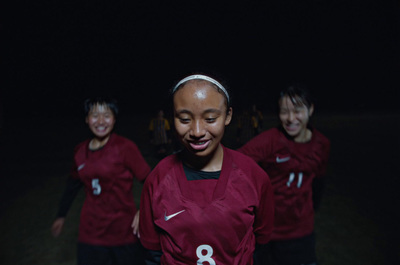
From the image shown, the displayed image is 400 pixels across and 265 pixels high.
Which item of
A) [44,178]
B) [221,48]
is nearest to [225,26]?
[221,48]

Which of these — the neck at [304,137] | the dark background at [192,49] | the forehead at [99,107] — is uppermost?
the dark background at [192,49]

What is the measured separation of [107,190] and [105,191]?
0.06 ft

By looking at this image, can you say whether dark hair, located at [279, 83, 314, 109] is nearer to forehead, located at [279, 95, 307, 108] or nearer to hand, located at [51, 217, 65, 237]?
forehead, located at [279, 95, 307, 108]

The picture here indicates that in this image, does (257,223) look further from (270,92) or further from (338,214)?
(270,92)

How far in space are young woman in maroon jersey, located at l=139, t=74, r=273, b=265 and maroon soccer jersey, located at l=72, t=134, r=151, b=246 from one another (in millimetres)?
901

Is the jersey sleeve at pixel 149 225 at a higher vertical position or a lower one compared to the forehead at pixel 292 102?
lower

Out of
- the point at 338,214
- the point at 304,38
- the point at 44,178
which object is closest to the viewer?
the point at 338,214

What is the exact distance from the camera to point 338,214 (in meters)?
4.17

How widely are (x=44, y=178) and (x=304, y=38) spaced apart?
2447 cm

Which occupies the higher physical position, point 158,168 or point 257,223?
point 158,168

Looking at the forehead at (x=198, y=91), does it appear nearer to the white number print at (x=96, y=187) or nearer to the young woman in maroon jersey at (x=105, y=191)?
the young woman in maroon jersey at (x=105, y=191)

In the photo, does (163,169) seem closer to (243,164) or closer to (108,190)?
(243,164)

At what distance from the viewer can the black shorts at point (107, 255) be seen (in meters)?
2.12

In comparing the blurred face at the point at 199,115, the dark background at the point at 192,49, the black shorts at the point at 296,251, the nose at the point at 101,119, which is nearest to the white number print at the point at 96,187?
the nose at the point at 101,119
